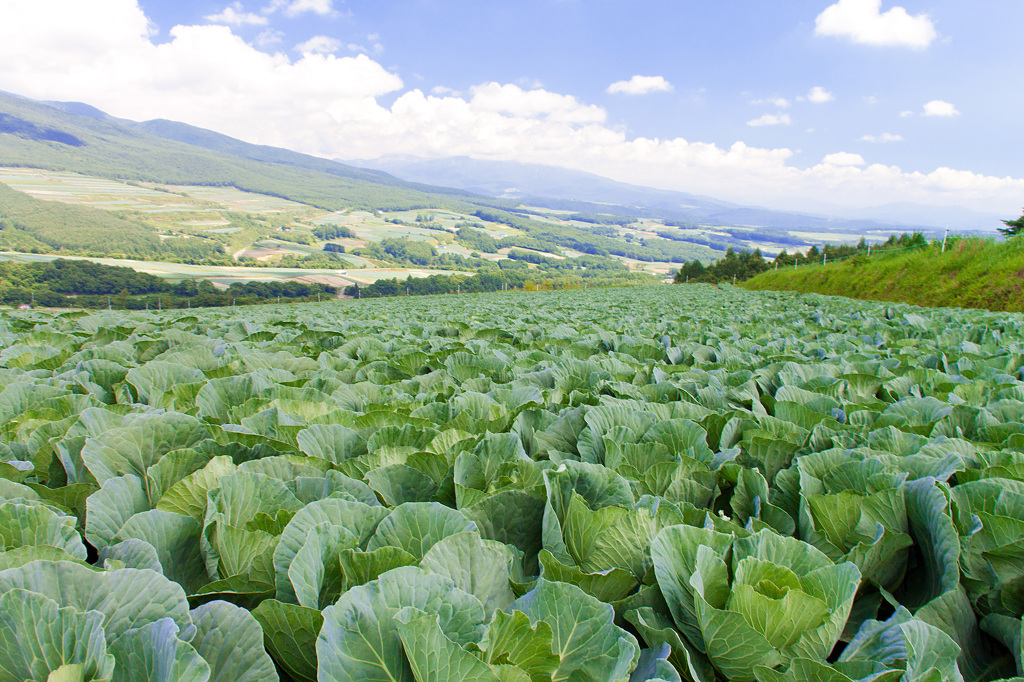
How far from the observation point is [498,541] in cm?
102

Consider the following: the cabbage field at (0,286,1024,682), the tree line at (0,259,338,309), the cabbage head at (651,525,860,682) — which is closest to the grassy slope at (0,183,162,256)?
the tree line at (0,259,338,309)

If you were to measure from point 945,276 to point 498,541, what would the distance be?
72.2 ft

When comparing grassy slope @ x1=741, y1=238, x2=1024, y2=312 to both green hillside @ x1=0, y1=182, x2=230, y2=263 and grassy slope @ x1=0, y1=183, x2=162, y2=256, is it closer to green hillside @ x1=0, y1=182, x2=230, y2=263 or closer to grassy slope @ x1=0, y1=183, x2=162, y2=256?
green hillside @ x1=0, y1=182, x2=230, y2=263

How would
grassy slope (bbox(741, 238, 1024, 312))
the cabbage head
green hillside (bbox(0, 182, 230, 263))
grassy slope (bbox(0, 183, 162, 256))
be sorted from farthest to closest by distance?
1. grassy slope (bbox(0, 183, 162, 256))
2. green hillside (bbox(0, 182, 230, 263))
3. grassy slope (bbox(741, 238, 1024, 312))
4. the cabbage head

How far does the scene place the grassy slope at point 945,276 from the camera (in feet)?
46.9

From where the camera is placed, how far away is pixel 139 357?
3244 millimetres

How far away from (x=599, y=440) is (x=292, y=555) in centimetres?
105

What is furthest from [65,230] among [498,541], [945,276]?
[498,541]

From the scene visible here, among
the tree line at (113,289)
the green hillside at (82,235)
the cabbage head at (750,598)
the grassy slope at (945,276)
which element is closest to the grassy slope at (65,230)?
the green hillside at (82,235)

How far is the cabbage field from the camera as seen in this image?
71 cm

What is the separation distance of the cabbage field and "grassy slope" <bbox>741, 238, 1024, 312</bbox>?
17.2 metres

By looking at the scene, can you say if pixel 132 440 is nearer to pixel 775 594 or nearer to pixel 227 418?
pixel 227 418

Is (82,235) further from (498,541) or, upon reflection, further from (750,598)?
(750,598)

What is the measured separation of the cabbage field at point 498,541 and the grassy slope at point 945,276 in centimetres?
1721
